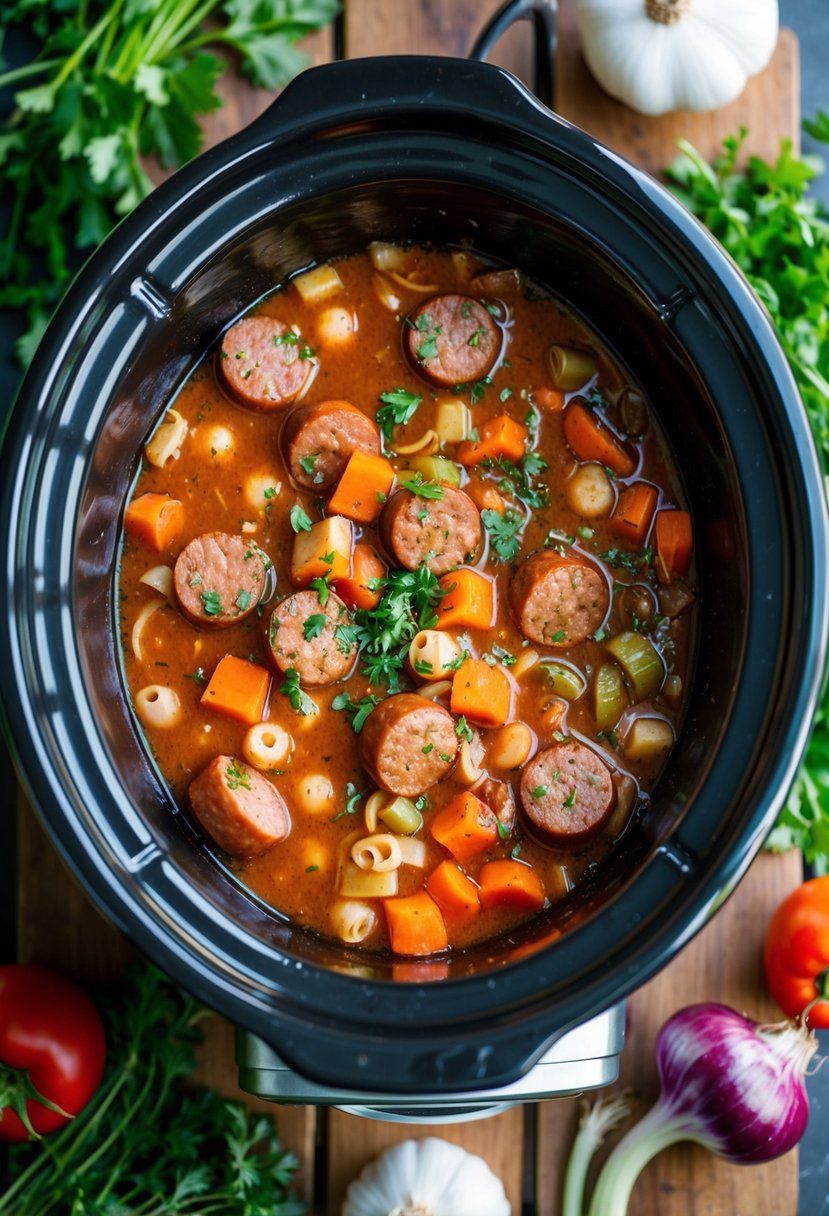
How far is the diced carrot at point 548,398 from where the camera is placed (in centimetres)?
270

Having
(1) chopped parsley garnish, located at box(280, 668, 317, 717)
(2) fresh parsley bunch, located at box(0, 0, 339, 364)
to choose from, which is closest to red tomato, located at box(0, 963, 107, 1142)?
(1) chopped parsley garnish, located at box(280, 668, 317, 717)

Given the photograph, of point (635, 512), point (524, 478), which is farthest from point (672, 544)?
point (524, 478)

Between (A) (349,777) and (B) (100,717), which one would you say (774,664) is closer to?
(A) (349,777)

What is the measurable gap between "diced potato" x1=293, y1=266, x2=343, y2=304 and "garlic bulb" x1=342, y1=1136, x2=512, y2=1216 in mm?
2056

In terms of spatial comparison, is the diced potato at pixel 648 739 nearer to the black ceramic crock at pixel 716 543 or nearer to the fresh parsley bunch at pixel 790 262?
the black ceramic crock at pixel 716 543

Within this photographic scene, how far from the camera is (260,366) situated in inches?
105

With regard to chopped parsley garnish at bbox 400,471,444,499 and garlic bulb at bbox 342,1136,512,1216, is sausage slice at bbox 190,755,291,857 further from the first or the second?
garlic bulb at bbox 342,1136,512,1216

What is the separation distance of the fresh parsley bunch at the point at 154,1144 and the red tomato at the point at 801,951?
4.21 ft

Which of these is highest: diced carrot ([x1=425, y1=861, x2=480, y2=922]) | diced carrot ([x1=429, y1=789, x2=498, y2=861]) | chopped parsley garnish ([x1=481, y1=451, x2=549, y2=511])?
chopped parsley garnish ([x1=481, y1=451, x2=549, y2=511])

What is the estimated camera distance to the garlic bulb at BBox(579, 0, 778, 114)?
2924 millimetres

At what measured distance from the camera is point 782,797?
2.16 meters

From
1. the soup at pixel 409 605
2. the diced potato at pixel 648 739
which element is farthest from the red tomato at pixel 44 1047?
the diced potato at pixel 648 739

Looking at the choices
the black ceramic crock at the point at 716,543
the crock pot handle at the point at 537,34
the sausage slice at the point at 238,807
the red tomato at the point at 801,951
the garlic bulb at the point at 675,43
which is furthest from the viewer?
the garlic bulb at the point at 675,43

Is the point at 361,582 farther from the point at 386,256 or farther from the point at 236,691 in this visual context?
the point at 386,256
